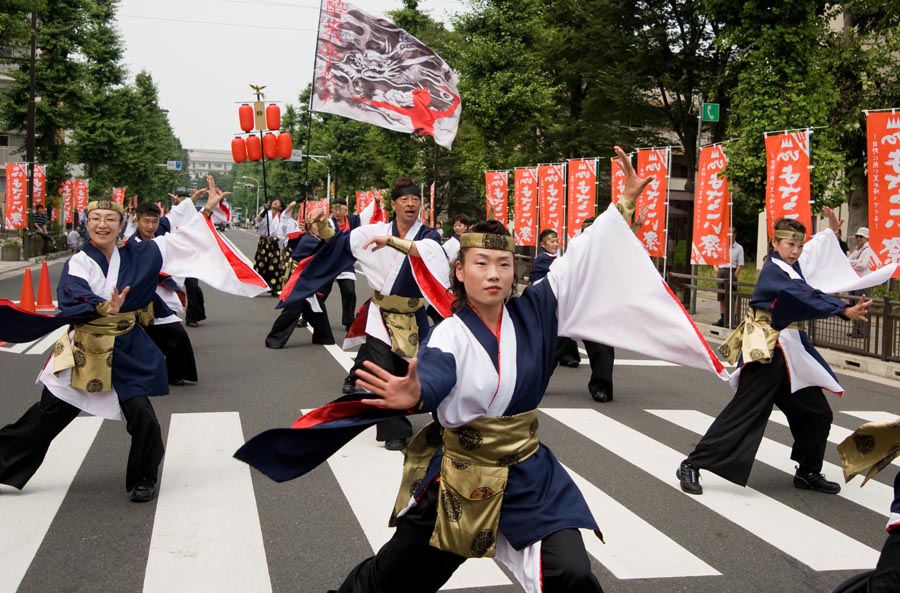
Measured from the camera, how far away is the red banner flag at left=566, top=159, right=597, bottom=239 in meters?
17.3

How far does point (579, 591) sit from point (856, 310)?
119 inches

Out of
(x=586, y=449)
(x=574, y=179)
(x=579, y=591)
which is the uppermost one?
(x=574, y=179)

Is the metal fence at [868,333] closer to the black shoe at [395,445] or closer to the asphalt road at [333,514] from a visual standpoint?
the asphalt road at [333,514]

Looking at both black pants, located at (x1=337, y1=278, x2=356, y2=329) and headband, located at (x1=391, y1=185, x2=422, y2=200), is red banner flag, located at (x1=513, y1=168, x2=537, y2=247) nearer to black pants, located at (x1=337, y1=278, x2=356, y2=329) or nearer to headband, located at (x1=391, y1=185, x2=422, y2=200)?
black pants, located at (x1=337, y1=278, x2=356, y2=329)

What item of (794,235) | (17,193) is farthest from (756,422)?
(17,193)

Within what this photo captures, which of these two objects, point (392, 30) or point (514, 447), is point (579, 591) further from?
point (392, 30)

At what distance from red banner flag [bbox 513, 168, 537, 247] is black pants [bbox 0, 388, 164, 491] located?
621 inches

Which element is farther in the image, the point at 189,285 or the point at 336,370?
the point at 189,285

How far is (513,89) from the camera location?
76.2 ft

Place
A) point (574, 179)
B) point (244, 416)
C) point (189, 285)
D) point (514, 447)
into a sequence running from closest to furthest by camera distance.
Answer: point (514, 447) → point (244, 416) → point (189, 285) → point (574, 179)

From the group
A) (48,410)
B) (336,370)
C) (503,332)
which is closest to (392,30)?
(336,370)

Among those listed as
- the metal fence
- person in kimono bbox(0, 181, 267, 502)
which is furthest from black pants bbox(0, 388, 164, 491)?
the metal fence

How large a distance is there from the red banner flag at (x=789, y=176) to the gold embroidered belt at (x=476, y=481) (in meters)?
10.3

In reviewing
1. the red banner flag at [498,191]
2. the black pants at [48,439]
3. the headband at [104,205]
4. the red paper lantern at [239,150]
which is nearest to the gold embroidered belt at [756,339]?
the black pants at [48,439]
